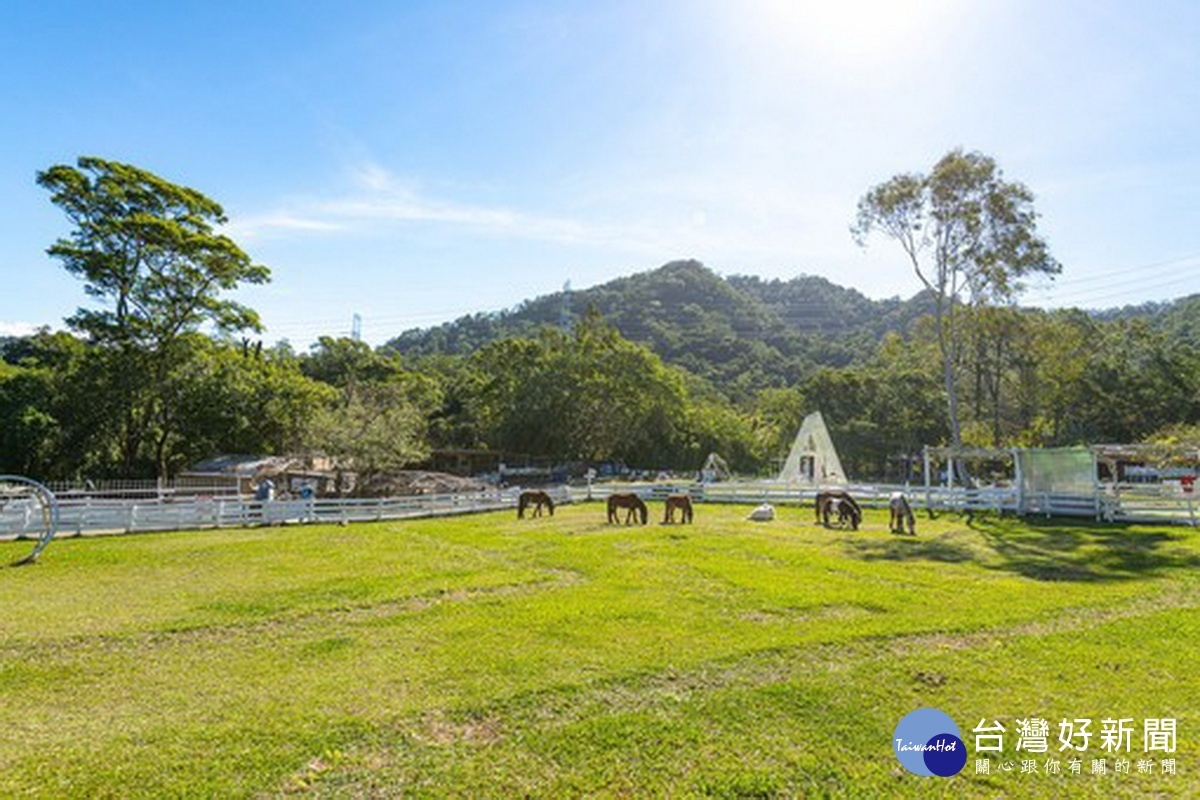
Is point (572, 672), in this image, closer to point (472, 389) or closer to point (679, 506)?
point (679, 506)

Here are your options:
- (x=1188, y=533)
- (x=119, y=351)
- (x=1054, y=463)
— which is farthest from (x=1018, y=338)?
(x=119, y=351)

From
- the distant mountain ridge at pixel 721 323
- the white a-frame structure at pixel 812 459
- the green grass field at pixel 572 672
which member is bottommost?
the green grass field at pixel 572 672

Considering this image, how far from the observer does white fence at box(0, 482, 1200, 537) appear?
58.2 feet

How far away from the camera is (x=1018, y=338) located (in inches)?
1277

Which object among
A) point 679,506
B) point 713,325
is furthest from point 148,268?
point 713,325

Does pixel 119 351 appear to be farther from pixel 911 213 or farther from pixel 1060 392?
pixel 1060 392

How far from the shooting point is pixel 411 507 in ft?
79.1

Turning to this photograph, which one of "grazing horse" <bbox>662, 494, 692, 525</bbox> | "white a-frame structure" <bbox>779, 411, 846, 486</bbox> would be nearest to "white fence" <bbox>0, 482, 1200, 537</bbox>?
"white a-frame structure" <bbox>779, 411, 846, 486</bbox>

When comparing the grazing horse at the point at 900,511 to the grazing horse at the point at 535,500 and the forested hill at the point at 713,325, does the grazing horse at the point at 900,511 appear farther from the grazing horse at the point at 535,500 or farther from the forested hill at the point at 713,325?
the forested hill at the point at 713,325

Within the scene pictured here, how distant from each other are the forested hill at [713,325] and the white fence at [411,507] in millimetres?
78178

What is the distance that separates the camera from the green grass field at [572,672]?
189 inches

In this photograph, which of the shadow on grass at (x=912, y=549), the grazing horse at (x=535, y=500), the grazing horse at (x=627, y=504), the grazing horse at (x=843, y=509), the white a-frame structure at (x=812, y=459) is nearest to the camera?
the shadow on grass at (x=912, y=549)

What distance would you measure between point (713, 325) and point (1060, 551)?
135506 mm

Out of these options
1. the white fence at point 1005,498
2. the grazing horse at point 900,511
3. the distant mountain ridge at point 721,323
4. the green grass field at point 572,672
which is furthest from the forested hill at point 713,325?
the green grass field at point 572,672
